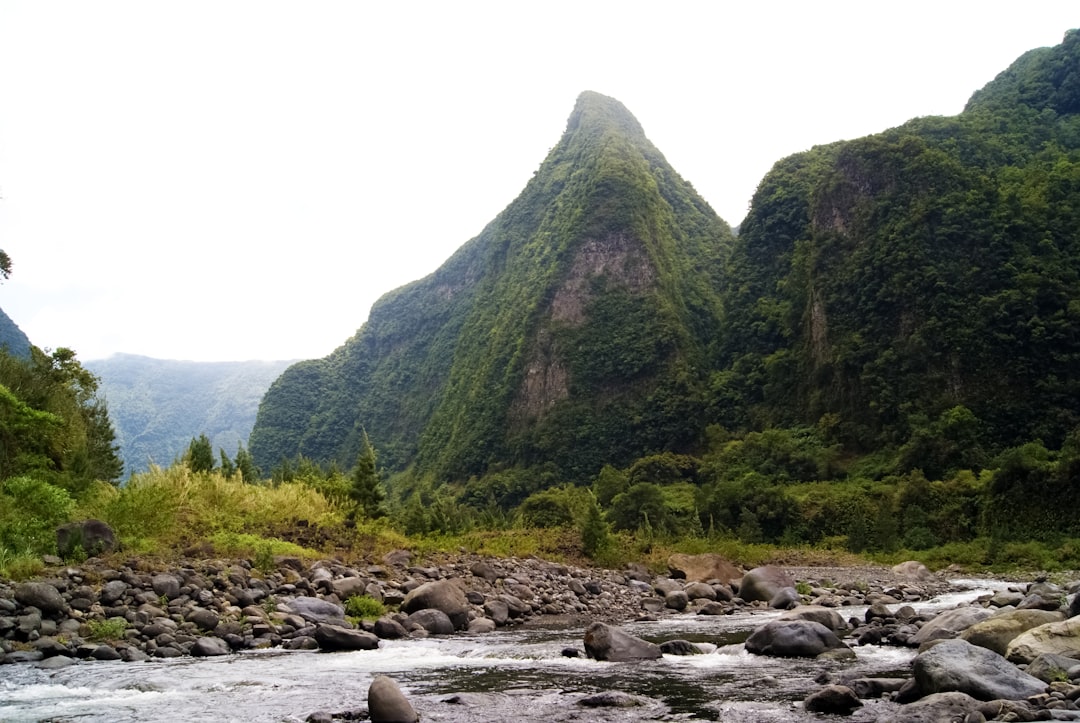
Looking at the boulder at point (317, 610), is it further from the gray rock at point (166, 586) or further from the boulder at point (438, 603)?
the gray rock at point (166, 586)

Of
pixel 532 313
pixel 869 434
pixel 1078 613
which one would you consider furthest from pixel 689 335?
pixel 1078 613

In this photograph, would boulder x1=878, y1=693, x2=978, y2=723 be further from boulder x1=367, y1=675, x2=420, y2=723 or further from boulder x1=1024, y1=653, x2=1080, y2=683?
boulder x1=367, y1=675, x2=420, y2=723

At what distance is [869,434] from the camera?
60.4 metres

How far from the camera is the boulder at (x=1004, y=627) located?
10.2 m

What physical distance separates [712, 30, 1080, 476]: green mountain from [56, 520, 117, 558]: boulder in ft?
162

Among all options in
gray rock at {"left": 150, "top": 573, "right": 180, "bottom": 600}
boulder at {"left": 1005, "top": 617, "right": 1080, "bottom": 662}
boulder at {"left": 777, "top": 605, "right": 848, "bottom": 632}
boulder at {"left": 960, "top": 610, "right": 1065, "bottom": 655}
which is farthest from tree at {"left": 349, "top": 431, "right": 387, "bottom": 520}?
boulder at {"left": 1005, "top": 617, "right": 1080, "bottom": 662}

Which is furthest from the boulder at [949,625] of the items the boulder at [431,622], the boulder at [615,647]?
the boulder at [431,622]

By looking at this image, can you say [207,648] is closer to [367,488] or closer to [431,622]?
[431,622]

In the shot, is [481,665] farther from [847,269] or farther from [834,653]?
[847,269]

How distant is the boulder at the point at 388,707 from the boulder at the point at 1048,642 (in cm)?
699

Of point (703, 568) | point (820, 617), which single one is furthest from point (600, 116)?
point (820, 617)

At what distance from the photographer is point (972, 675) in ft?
26.4

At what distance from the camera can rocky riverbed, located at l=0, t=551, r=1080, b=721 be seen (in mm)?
8234

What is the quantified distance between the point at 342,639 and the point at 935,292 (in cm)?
6237
